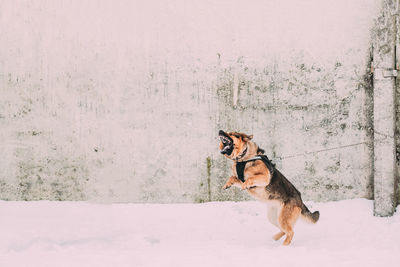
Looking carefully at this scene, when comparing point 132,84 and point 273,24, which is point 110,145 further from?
point 273,24

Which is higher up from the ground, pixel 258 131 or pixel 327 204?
pixel 258 131

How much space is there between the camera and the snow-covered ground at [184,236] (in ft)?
14.1

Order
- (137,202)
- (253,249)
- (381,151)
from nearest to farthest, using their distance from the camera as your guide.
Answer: (253,249)
(381,151)
(137,202)

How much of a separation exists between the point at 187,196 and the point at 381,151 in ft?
6.92

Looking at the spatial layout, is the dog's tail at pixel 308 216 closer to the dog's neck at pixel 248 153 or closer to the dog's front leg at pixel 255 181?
the dog's front leg at pixel 255 181

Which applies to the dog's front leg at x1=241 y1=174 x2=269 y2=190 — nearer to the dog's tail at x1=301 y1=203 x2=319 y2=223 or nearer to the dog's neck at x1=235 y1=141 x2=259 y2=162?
the dog's neck at x1=235 y1=141 x2=259 y2=162

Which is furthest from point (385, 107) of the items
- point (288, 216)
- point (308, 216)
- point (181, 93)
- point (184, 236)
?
point (184, 236)

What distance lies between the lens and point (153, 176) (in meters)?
5.61

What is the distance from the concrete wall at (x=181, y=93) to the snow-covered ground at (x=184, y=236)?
0.22 meters

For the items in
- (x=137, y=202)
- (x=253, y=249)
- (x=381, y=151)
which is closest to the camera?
(x=253, y=249)

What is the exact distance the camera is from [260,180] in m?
4.25

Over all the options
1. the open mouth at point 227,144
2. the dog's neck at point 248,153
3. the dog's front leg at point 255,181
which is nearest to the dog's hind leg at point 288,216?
the dog's front leg at point 255,181

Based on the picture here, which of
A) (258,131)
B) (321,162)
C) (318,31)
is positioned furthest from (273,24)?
(321,162)

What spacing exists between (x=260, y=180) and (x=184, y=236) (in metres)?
1.29
